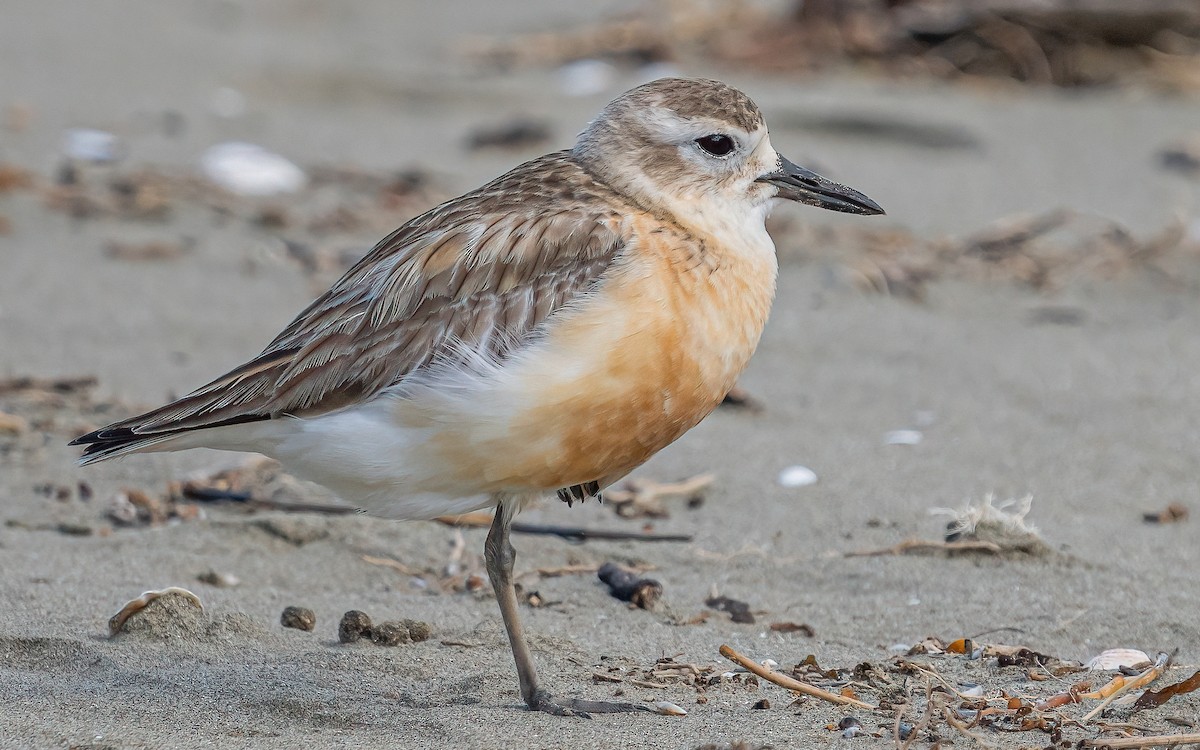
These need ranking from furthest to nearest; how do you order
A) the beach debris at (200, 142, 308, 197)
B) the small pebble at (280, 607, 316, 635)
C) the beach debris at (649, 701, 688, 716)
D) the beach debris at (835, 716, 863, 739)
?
the beach debris at (200, 142, 308, 197), the small pebble at (280, 607, 316, 635), the beach debris at (649, 701, 688, 716), the beach debris at (835, 716, 863, 739)

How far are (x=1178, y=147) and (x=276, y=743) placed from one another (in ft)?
26.1

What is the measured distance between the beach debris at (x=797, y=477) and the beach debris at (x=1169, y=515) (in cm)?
128

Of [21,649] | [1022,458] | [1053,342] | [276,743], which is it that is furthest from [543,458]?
[1053,342]

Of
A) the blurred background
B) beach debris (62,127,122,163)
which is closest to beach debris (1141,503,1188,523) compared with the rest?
the blurred background

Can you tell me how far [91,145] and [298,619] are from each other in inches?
234

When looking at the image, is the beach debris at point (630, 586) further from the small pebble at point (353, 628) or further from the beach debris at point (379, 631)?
the small pebble at point (353, 628)

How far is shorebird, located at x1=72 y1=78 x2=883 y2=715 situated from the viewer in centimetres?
430

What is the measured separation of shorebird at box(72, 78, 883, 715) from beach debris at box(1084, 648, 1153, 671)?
1353 millimetres

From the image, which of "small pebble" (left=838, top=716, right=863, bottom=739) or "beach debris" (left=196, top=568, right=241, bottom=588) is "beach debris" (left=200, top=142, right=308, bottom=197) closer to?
"beach debris" (left=196, top=568, right=241, bottom=588)

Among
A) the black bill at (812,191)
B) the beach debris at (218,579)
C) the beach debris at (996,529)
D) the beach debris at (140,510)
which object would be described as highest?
the black bill at (812,191)

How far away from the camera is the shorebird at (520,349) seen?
430 cm

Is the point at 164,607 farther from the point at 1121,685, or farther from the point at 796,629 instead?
the point at 1121,685

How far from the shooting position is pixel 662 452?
6590mm

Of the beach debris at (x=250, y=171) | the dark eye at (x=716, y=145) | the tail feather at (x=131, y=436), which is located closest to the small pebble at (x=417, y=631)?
the tail feather at (x=131, y=436)
